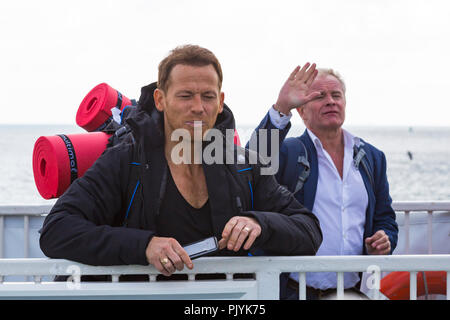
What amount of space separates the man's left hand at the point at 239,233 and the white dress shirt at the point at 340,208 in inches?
36.3

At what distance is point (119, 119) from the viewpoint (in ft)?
9.80

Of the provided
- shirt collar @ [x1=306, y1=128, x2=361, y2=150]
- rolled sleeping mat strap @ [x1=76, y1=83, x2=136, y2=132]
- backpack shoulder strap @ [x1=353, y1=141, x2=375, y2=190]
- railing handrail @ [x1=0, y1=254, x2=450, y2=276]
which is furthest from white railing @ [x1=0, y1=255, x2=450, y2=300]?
rolled sleeping mat strap @ [x1=76, y1=83, x2=136, y2=132]

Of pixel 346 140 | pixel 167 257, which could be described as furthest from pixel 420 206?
pixel 167 257

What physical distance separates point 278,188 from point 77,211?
959mm

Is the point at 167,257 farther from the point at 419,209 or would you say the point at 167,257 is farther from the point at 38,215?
the point at 419,209

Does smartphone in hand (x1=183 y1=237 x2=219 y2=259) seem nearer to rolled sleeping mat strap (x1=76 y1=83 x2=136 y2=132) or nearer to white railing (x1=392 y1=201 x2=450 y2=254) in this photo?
rolled sleeping mat strap (x1=76 y1=83 x2=136 y2=132)

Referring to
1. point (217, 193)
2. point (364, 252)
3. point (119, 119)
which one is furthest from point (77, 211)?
point (364, 252)

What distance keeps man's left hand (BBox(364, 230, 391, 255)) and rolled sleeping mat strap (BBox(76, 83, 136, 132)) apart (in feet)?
5.76

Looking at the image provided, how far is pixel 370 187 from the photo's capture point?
3062 millimetres

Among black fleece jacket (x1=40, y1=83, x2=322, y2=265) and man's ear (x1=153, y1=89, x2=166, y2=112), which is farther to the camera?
man's ear (x1=153, y1=89, x2=166, y2=112)

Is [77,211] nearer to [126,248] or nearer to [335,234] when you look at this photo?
[126,248]

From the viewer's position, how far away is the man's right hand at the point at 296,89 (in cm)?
284

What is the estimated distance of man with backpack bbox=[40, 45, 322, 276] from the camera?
2.10 metres

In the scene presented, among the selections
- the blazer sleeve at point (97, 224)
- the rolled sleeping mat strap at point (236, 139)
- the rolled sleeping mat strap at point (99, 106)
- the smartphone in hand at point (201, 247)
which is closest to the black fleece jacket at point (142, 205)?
the blazer sleeve at point (97, 224)
